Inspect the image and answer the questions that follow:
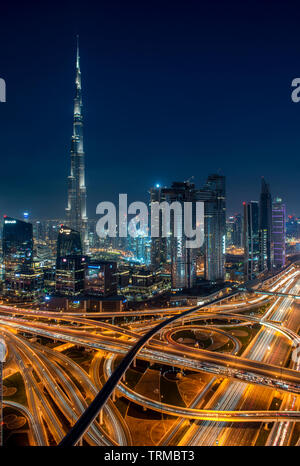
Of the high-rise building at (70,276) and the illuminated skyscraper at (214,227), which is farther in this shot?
the illuminated skyscraper at (214,227)

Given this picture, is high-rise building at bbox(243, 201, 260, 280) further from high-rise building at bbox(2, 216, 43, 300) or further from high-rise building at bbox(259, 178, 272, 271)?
high-rise building at bbox(2, 216, 43, 300)

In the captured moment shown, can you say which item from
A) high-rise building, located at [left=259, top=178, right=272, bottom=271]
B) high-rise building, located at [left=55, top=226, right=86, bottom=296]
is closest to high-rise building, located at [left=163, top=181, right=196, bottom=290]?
high-rise building, located at [left=55, top=226, right=86, bottom=296]

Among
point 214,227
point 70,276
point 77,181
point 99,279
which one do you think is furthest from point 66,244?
point 77,181

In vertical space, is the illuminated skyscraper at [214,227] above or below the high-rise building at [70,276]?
above

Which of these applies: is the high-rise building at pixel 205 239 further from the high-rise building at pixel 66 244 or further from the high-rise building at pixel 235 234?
the high-rise building at pixel 235 234

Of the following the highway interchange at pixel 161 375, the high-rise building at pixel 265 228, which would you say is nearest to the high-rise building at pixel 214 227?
the high-rise building at pixel 265 228

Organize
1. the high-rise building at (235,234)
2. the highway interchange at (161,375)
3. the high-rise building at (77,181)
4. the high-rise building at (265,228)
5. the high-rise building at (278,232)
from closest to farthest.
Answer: the highway interchange at (161,375) < the high-rise building at (265,228) < the high-rise building at (278,232) < the high-rise building at (77,181) < the high-rise building at (235,234)

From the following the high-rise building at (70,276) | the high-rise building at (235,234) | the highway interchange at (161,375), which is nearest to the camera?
the highway interchange at (161,375)
